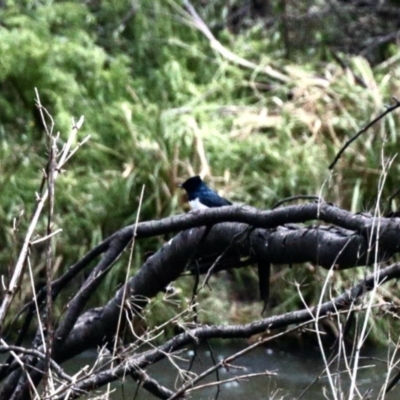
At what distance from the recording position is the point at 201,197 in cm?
553

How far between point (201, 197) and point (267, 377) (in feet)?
3.61

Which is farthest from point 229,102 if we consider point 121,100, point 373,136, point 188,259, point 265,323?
point 265,323

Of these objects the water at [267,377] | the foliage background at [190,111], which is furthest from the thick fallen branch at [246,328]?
the foliage background at [190,111]

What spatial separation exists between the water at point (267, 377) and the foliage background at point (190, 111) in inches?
14.9

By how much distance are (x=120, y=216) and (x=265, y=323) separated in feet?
14.2

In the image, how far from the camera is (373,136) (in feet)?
24.4

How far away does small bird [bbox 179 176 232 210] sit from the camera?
541 centimetres

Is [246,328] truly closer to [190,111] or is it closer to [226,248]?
[226,248]

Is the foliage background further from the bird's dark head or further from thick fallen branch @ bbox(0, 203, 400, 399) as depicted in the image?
thick fallen branch @ bbox(0, 203, 400, 399)

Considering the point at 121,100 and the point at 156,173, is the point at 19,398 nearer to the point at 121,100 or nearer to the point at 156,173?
the point at 156,173

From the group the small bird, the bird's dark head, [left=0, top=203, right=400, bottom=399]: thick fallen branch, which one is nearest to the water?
the small bird

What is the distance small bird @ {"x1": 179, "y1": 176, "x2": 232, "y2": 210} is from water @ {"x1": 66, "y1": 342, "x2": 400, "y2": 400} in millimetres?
786

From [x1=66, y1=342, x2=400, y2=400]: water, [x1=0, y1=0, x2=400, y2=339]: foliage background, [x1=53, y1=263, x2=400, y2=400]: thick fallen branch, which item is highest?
[x1=53, y1=263, x2=400, y2=400]: thick fallen branch

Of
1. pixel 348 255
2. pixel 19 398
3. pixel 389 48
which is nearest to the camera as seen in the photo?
pixel 348 255
